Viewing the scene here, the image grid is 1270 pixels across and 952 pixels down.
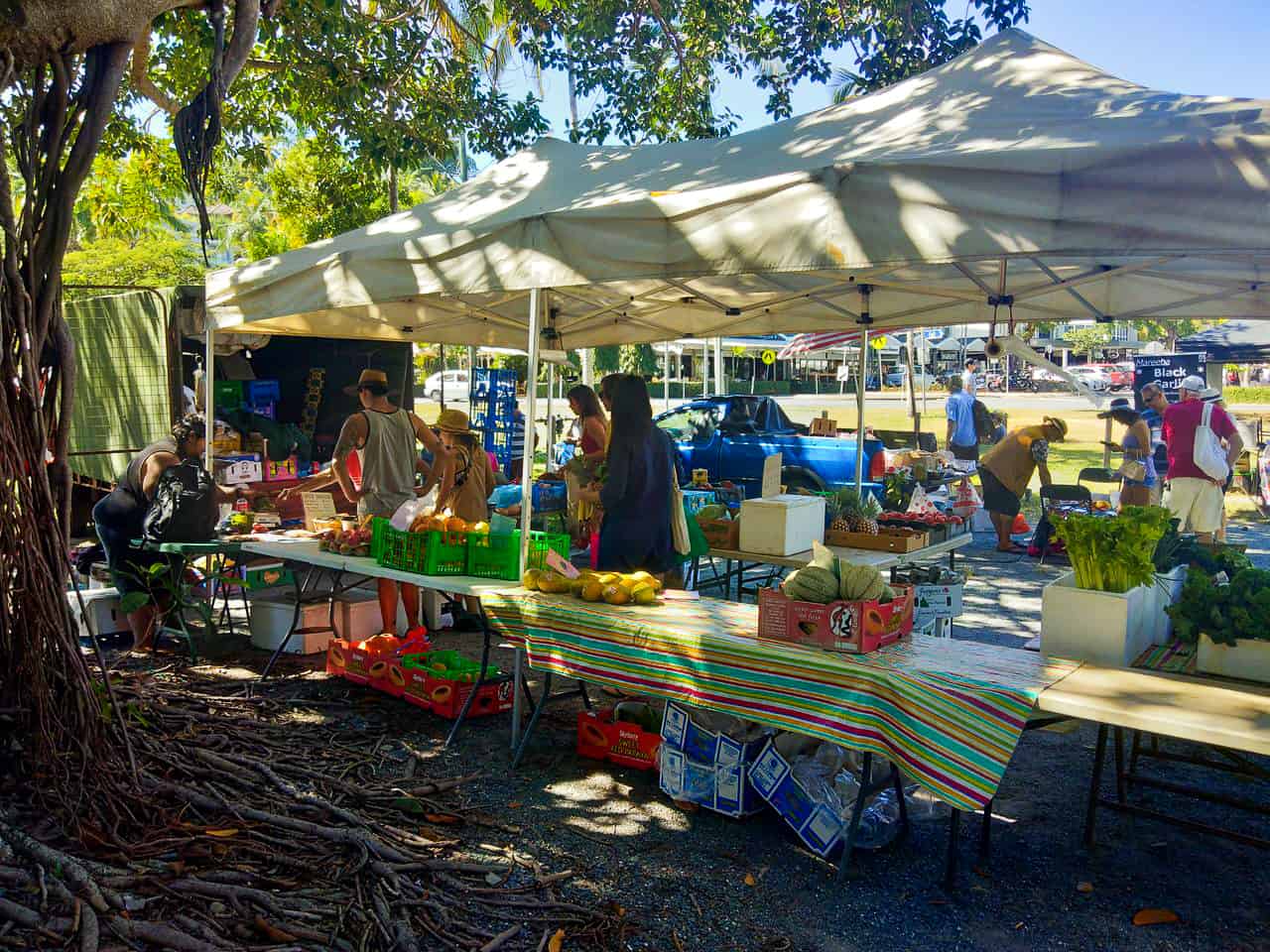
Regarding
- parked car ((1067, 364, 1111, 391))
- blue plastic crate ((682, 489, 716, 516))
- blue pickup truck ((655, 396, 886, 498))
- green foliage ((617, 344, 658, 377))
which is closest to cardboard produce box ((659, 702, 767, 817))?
blue plastic crate ((682, 489, 716, 516))

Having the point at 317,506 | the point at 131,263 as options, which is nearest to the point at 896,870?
the point at 317,506

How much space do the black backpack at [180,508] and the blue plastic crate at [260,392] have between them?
21.9ft

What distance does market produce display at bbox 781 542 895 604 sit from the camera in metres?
3.90

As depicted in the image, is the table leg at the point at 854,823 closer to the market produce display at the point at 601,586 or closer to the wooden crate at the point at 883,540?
the market produce display at the point at 601,586

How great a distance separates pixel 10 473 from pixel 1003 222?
348cm

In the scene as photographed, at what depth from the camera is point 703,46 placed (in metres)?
13.4

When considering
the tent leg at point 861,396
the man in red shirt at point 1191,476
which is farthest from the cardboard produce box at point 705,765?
the man in red shirt at point 1191,476

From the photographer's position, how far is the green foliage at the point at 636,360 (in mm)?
32406

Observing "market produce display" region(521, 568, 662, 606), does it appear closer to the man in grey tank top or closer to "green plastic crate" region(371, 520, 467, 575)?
"green plastic crate" region(371, 520, 467, 575)

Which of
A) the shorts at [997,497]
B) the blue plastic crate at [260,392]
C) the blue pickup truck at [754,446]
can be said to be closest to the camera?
the shorts at [997,497]

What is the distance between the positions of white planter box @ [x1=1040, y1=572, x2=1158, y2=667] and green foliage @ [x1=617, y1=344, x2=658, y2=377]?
25477 mm

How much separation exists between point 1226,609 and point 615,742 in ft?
8.90

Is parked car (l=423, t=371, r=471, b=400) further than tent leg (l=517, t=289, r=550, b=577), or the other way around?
parked car (l=423, t=371, r=471, b=400)

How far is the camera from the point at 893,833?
164 inches
